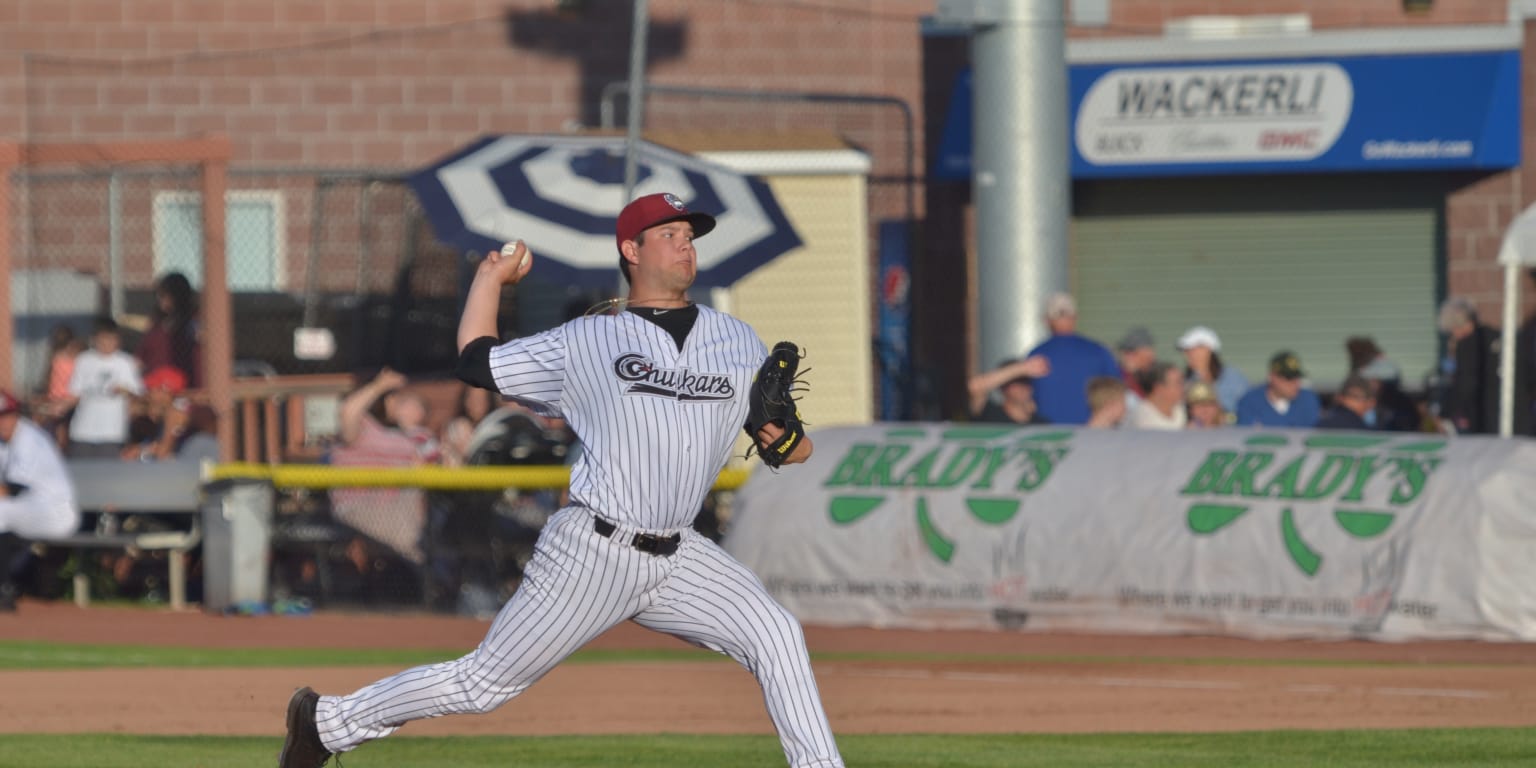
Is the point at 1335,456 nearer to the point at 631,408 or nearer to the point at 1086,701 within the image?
the point at 1086,701

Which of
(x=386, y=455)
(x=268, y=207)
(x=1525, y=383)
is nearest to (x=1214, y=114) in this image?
(x=1525, y=383)

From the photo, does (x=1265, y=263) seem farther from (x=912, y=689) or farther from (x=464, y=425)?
(x=912, y=689)

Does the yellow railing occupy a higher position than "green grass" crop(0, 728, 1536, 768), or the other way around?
the yellow railing

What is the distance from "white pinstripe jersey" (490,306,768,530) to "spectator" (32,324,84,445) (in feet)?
33.5

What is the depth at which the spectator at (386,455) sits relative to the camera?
1416 cm

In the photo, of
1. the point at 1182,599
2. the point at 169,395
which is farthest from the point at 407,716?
the point at 169,395

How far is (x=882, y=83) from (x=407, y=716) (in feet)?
46.1

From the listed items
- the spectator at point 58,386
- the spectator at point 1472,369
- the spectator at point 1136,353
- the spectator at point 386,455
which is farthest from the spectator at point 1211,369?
the spectator at point 58,386

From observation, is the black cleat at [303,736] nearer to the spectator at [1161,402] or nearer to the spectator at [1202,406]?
the spectator at [1161,402]

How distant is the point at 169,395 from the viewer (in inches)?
601

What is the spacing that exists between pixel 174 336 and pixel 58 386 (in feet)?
2.93

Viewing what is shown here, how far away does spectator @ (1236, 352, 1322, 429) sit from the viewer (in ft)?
46.5

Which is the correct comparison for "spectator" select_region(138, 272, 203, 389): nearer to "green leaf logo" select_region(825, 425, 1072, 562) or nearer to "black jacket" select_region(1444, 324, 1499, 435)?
"green leaf logo" select_region(825, 425, 1072, 562)

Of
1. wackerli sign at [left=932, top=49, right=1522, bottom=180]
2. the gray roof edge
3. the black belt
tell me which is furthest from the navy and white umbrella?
the black belt
